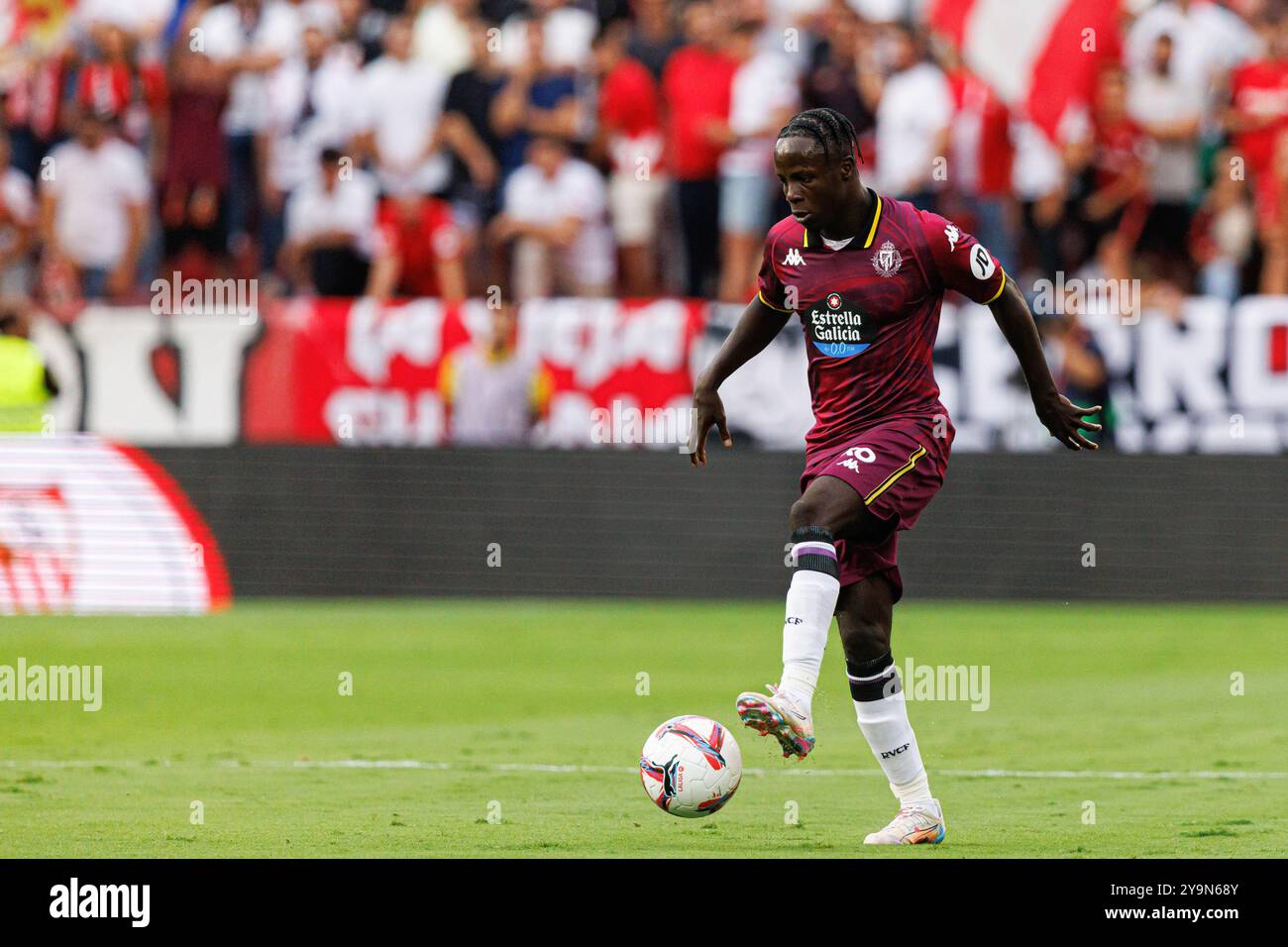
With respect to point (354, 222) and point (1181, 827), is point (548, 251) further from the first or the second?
point (1181, 827)

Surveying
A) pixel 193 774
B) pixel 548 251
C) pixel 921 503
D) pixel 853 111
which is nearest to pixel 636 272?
pixel 548 251

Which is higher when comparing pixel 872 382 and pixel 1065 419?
pixel 872 382

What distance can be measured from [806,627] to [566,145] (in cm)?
1051

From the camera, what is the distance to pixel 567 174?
56.4 ft

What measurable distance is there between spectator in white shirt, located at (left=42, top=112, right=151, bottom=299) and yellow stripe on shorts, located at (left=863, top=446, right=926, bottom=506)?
11.5 metres

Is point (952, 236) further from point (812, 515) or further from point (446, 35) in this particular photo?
point (446, 35)

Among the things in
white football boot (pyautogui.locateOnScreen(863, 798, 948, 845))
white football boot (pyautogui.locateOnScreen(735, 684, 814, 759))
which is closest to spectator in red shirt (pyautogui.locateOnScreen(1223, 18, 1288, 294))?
white football boot (pyautogui.locateOnScreen(863, 798, 948, 845))

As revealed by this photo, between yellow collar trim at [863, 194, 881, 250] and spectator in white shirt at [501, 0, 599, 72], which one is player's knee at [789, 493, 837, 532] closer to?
yellow collar trim at [863, 194, 881, 250]

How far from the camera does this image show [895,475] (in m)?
7.71

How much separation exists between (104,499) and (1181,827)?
10.5 m

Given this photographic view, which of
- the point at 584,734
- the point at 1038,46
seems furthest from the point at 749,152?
the point at 584,734

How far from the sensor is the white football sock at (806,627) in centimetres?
731

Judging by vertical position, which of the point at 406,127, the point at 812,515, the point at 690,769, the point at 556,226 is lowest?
the point at 690,769

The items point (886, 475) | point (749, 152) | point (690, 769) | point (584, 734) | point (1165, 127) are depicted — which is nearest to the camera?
point (690, 769)
